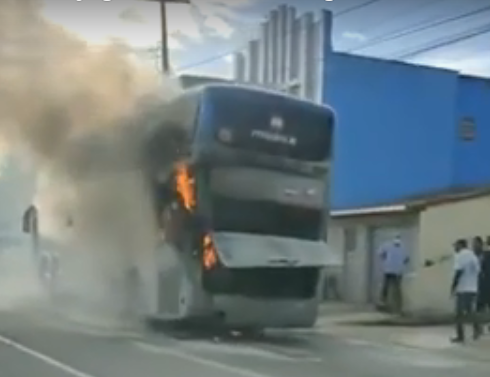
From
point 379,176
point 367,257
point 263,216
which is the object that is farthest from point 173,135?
point 379,176

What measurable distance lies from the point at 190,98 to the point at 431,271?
30.9 feet

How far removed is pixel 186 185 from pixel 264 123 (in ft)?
5.26

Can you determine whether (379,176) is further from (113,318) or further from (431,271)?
(113,318)

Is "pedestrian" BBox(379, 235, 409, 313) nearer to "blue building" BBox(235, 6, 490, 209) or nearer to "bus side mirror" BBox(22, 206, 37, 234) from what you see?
"bus side mirror" BBox(22, 206, 37, 234)

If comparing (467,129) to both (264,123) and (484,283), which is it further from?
(264,123)

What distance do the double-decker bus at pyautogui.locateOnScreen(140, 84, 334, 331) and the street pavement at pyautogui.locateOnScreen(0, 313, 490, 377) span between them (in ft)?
2.36

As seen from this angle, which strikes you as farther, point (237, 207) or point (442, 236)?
point (442, 236)

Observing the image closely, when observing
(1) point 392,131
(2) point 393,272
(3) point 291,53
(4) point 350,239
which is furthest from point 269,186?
(1) point 392,131

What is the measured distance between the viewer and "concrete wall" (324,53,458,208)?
1414 inches

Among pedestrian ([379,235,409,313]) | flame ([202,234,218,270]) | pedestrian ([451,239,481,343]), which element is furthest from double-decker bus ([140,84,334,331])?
pedestrian ([379,235,409,313])

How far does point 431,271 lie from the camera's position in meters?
24.6

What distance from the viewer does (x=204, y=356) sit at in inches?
595

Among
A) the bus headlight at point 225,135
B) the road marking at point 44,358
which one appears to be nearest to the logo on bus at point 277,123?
the bus headlight at point 225,135

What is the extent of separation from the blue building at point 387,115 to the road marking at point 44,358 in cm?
1992
